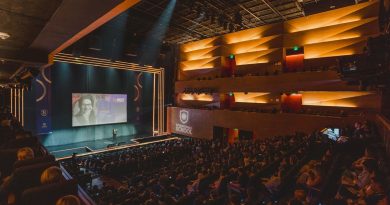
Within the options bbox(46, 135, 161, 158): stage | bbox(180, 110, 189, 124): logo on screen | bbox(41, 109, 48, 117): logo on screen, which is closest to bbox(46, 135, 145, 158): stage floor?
bbox(46, 135, 161, 158): stage

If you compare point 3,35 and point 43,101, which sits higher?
point 3,35

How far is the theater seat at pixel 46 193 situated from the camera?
251 centimetres

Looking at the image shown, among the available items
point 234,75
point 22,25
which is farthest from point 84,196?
point 234,75

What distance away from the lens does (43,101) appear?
1582 cm

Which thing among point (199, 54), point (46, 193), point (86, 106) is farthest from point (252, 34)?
point (46, 193)

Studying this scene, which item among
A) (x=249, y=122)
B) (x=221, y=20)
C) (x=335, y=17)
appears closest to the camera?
(x=335, y=17)

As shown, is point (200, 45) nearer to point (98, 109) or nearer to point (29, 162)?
point (98, 109)

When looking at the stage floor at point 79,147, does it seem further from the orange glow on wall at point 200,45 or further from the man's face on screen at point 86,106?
the orange glow on wall at point 200,45

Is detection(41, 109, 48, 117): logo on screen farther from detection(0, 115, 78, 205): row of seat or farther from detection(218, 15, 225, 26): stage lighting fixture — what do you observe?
detection(0, 115, 78, 205): row of seat

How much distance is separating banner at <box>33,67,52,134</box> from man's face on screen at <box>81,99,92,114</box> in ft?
7.64

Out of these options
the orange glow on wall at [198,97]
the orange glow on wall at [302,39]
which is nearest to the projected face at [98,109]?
the orange glow on wall at [198,97]

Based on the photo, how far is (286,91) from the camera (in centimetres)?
1419

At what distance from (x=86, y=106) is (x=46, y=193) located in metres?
17.0

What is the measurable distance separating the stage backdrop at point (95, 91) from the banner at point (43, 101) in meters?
0.32
